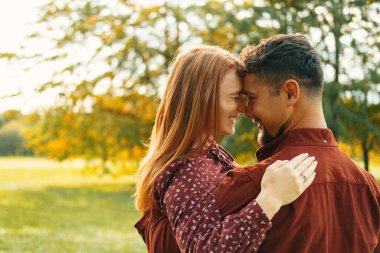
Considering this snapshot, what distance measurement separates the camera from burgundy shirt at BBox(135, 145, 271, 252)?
6.98ft

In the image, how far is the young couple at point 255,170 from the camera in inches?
85.7

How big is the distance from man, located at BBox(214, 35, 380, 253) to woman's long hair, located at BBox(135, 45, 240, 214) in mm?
157

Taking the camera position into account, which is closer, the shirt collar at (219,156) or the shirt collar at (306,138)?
the shirt collar at (306,138)

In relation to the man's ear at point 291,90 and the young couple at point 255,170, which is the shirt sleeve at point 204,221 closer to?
the young couple at point 255,170

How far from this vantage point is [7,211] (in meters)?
16.0

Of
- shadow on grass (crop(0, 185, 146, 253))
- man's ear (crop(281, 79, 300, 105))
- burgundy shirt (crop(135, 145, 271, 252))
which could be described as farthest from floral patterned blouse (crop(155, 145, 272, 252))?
shadow on grass (crop(0, 185, 146, 253))

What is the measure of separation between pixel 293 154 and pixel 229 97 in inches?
15.6

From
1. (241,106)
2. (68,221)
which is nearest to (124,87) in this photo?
(68,221)

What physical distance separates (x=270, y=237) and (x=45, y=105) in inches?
729

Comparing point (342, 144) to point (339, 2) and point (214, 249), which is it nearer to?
point (339, 2)

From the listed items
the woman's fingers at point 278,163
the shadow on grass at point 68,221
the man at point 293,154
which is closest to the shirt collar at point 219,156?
the man at point 293,154

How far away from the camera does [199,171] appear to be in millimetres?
2352

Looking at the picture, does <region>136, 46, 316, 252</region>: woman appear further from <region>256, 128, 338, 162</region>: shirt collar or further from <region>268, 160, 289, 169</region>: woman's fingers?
<region>256, 128, 338, 162</region>: shirt collar

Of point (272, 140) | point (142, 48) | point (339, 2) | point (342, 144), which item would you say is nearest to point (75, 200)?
point (142, 48)
